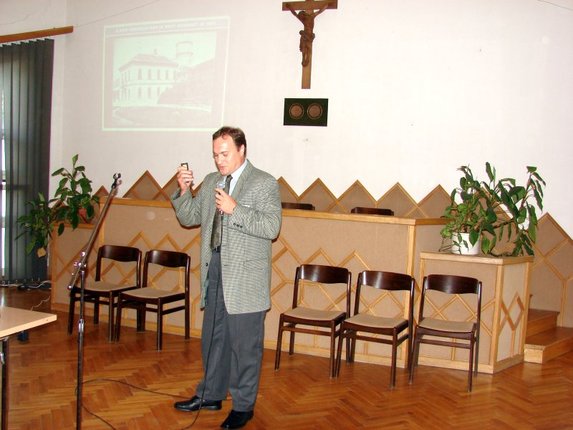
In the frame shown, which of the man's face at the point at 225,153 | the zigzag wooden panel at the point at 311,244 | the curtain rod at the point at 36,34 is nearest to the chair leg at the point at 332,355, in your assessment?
the zigzag wooden panel at the point at 311,244

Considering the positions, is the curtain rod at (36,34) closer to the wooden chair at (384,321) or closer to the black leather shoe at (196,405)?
the wooden chair at (384,321)

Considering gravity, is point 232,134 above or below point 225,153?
above

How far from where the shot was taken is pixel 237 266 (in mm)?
3246

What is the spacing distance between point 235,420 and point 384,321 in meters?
1.58

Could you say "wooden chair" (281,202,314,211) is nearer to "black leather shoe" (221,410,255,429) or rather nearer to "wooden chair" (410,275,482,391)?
"wooden chair" (410,275,482,391)

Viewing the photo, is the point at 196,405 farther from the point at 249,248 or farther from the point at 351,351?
the point at 351,351

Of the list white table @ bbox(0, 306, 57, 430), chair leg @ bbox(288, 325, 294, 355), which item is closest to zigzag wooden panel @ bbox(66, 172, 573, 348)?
chair leg @ bbox(288, 325, 294, 355)

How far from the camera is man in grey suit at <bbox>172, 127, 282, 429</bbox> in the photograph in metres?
3.23

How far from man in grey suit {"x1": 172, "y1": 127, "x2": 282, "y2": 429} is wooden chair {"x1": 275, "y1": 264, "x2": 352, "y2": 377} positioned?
3.80 ft

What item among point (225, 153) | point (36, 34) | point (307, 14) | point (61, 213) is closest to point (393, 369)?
point (225, 153)

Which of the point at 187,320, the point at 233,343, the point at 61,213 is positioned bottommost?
the point at 187,320

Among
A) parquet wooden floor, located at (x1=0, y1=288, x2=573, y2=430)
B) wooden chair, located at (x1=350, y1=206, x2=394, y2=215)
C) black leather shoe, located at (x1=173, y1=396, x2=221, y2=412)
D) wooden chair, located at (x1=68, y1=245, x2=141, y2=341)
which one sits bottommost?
parquet wooden floor, located at (x1=0, y1=288, x2=573, y2=430)

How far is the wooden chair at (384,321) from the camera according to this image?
14.3 feet

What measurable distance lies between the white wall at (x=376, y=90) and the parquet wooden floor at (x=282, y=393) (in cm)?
244
